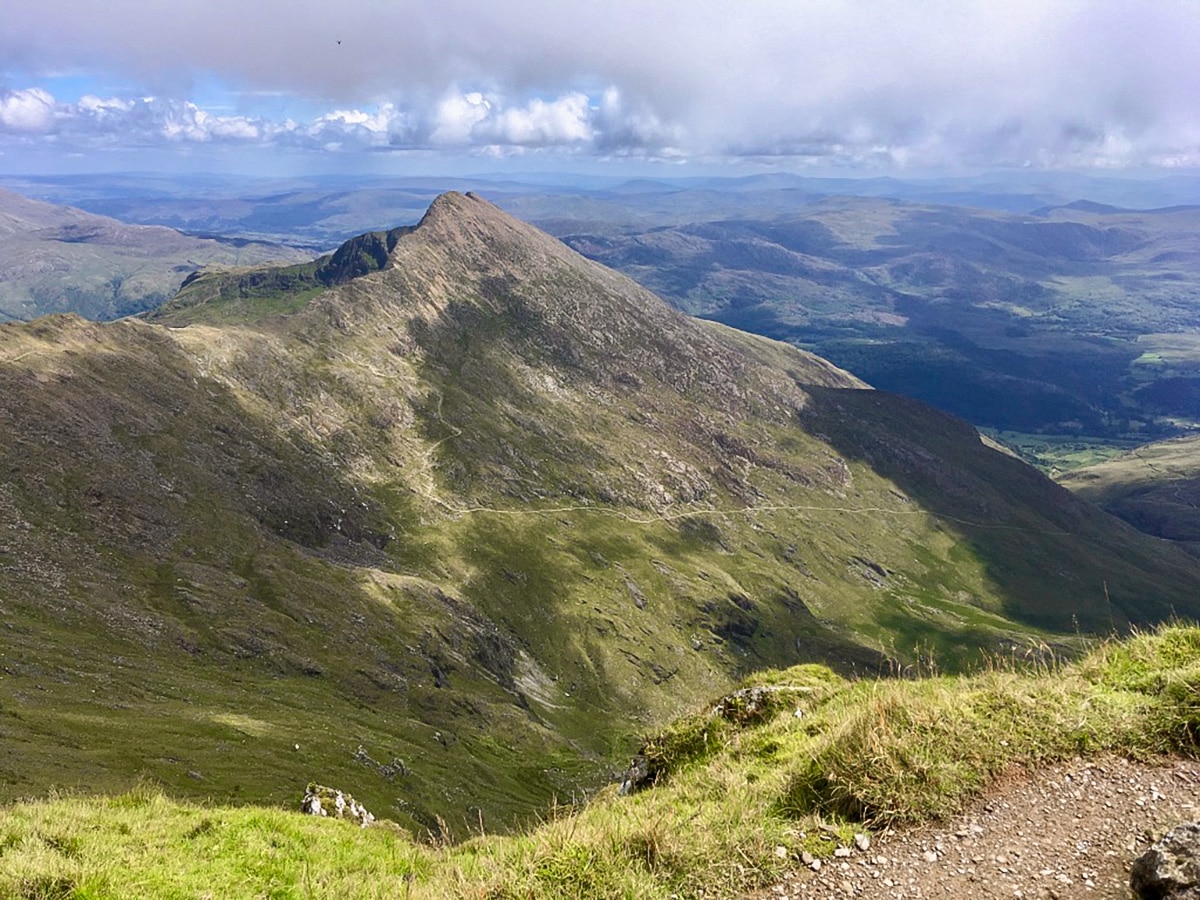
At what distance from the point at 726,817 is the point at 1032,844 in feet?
16.0

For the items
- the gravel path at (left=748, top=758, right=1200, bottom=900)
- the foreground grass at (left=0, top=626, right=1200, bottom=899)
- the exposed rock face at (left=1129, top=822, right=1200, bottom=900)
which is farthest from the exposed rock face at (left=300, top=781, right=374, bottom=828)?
the exposed rock face at (left=1129, top=822, right=1200, bottom=900)

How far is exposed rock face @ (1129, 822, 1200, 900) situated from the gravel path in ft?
1.25

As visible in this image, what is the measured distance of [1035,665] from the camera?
56.9 ft

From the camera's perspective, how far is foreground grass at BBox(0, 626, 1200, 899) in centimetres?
1090

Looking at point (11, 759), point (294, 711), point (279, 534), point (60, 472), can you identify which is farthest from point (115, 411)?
point (11, 759)

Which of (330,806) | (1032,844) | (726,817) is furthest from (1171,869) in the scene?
(330,806)

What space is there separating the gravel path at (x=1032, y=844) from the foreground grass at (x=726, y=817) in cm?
38

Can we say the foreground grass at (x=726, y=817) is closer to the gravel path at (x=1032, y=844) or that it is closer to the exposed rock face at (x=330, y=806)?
the gravel path at (x=1032, y=844)

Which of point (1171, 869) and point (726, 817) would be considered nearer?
point (1171, 869)

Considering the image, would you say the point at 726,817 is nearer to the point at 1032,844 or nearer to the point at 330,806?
the point at 1032,844

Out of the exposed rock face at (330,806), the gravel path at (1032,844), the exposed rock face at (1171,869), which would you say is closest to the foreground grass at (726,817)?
the gravel path at (1032,844)

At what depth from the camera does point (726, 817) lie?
12008 mm

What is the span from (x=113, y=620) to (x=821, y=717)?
412ft

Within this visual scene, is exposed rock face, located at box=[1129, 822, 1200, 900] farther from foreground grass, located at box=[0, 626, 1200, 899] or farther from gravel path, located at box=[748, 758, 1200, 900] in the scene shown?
foreground grass, located at box=[0, 626, 1200, 899]
